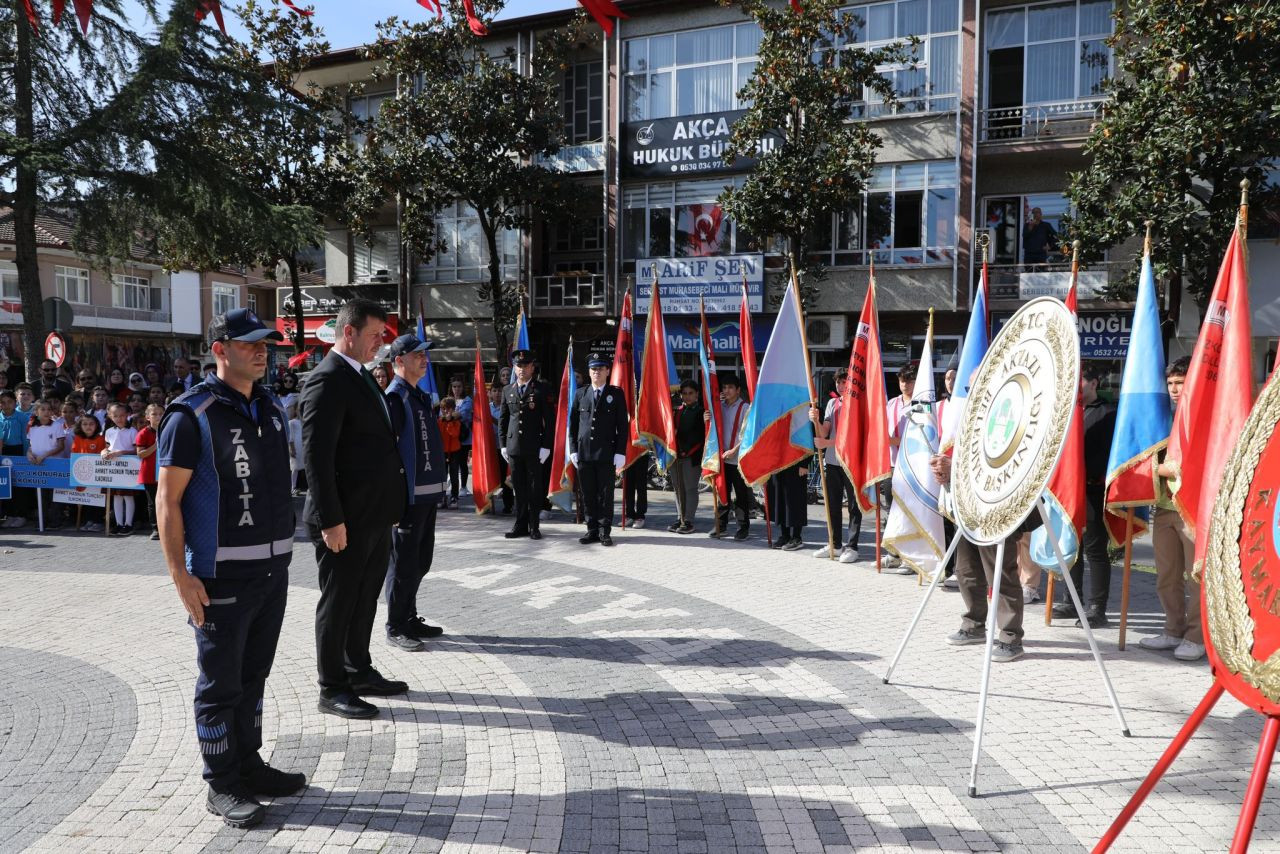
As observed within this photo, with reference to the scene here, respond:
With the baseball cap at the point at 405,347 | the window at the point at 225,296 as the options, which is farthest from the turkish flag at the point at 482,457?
the window at the point at 225,296

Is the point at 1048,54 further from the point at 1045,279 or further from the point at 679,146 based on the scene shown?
the point at 679,146

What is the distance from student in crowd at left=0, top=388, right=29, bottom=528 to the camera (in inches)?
477

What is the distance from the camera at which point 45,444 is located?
1188 centimetres

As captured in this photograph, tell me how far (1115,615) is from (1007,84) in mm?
18737

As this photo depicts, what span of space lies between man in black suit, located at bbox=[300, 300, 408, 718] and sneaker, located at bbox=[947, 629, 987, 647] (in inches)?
151

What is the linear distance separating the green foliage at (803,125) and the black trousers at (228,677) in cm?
1587

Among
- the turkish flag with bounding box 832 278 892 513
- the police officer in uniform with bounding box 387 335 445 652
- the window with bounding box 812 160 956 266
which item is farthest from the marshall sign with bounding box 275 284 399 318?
the police officer in uniform with bounding box 387 335 445 652

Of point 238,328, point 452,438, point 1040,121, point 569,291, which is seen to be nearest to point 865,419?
point 238,328

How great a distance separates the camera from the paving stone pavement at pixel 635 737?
3592mm

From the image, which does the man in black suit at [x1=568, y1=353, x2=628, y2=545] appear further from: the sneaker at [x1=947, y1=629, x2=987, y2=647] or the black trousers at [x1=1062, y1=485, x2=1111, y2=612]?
the black trousers at [x1=1062, y1=485, x2=1111, y2=612]

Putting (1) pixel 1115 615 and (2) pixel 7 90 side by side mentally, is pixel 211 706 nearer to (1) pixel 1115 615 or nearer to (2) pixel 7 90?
(1) pixel 1115 615

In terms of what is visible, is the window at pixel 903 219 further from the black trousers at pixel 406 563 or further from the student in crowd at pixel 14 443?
the black trousers at pixel 406 563

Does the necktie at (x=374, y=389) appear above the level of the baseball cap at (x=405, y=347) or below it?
below

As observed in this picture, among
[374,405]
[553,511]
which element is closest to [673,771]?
[374,405]
